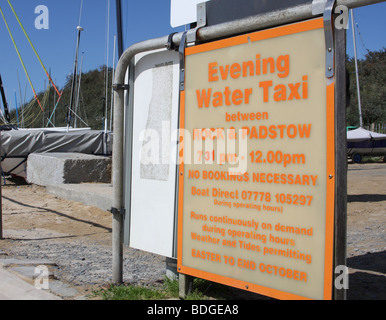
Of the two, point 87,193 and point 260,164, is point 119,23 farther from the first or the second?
point 260,164

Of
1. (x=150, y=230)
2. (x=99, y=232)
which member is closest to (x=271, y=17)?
(x=150, y=230)

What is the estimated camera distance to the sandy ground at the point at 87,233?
→ 15.9ft

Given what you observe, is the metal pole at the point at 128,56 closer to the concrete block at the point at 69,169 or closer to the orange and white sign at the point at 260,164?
the orange and white sign at the point at 260,164

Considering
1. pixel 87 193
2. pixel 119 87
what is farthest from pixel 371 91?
pixel 119 87

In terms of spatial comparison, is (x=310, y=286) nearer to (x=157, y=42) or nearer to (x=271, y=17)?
(x=271, y=17)

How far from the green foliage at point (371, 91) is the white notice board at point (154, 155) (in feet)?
100

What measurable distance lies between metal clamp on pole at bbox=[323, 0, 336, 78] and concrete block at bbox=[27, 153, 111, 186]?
33.5 ft

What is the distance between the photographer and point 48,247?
21.1 ft

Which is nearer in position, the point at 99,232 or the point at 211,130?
the point at 211,130

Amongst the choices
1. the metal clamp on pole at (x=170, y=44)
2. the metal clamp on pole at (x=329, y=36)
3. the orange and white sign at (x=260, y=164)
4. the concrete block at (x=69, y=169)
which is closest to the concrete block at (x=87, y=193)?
the concrete block at (x=69, y=169)

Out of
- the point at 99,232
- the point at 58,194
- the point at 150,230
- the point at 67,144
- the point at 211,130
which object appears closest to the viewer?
the point at 211,130

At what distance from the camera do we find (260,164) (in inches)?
125

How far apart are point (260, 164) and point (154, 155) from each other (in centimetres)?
119
